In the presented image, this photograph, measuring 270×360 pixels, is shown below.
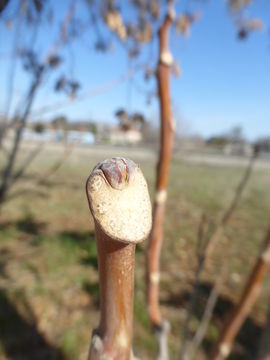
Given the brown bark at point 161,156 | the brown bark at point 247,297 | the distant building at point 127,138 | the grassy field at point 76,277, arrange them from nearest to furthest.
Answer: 1. the brown bark at point 161,156
2. the brown bark at point 247,297
3. the distant building at point 127,138
4. the grassy field at point 76,277

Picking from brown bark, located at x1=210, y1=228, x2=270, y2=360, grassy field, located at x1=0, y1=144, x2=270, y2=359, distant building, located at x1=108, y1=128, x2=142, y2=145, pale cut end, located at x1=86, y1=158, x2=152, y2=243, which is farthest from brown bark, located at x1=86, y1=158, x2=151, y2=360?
distant building, located at x1=108, y1=128, x2=142, y2=145

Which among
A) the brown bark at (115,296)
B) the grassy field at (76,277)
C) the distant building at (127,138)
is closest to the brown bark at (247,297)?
the grassy field at (76,277)

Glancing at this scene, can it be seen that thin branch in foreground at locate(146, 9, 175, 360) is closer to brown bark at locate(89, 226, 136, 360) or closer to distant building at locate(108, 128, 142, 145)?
brown bark at locate(89, 226, 136, 360)

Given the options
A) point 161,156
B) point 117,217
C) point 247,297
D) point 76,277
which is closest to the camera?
A: point 117,217

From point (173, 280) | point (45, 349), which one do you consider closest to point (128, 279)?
point (45, 349)

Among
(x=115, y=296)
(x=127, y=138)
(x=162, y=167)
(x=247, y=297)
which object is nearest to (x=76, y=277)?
(x=127, y=138)

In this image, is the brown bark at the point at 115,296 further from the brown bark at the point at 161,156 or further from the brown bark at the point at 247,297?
the brown bark at the point at 247,297

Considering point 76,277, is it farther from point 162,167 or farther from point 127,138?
point 162,167

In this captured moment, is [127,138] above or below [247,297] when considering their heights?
above
